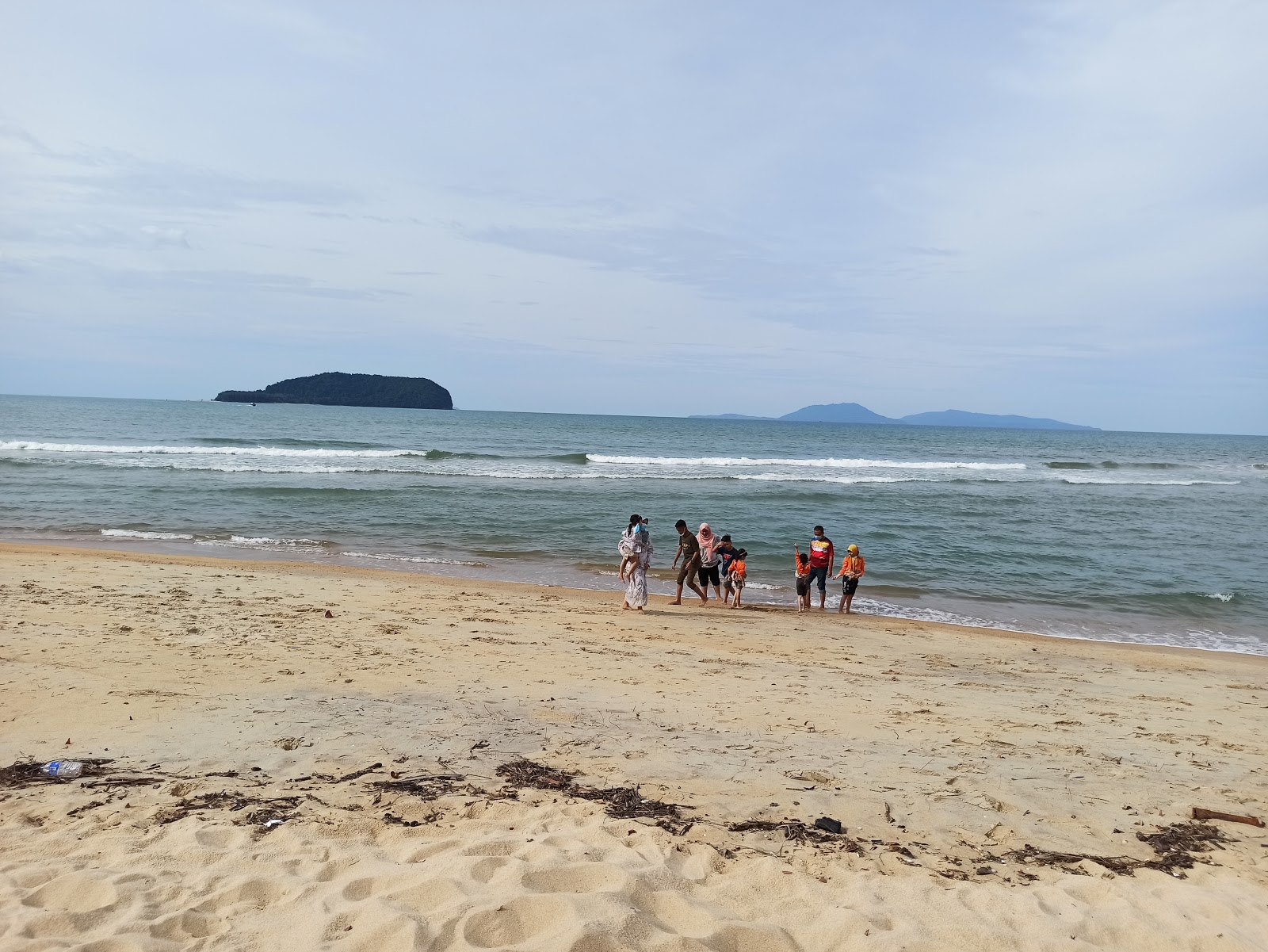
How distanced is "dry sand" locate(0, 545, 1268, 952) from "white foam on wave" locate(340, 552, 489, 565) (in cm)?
659

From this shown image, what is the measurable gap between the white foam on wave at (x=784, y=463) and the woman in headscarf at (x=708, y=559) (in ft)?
103

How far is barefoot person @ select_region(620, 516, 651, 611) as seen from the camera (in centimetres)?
1247

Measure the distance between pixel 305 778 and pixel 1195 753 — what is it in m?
6.82

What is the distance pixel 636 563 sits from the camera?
41.1ft

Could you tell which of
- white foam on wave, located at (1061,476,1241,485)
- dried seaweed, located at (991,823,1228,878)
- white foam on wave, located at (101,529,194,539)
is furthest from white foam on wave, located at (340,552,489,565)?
white foam on wave, located at (1061,476,1241,485)

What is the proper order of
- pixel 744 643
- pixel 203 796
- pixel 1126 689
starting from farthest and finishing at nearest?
1. pixel 744 643
2. pixel 1126 689
3. pixel 203 796

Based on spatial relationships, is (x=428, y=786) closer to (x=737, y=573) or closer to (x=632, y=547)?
(x=632, y=547)

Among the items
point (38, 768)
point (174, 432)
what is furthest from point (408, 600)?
point (174, 432)

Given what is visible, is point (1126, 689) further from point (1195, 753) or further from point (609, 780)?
point (609, 780)

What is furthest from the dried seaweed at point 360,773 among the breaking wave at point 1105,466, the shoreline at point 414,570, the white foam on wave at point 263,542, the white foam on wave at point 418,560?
the breaking wave at point 1105,466

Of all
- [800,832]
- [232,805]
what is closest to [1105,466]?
[800,832]

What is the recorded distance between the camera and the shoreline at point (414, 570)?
40.9 ft

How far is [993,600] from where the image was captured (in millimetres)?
15047

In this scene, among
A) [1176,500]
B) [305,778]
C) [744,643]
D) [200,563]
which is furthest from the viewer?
[1176,500]
